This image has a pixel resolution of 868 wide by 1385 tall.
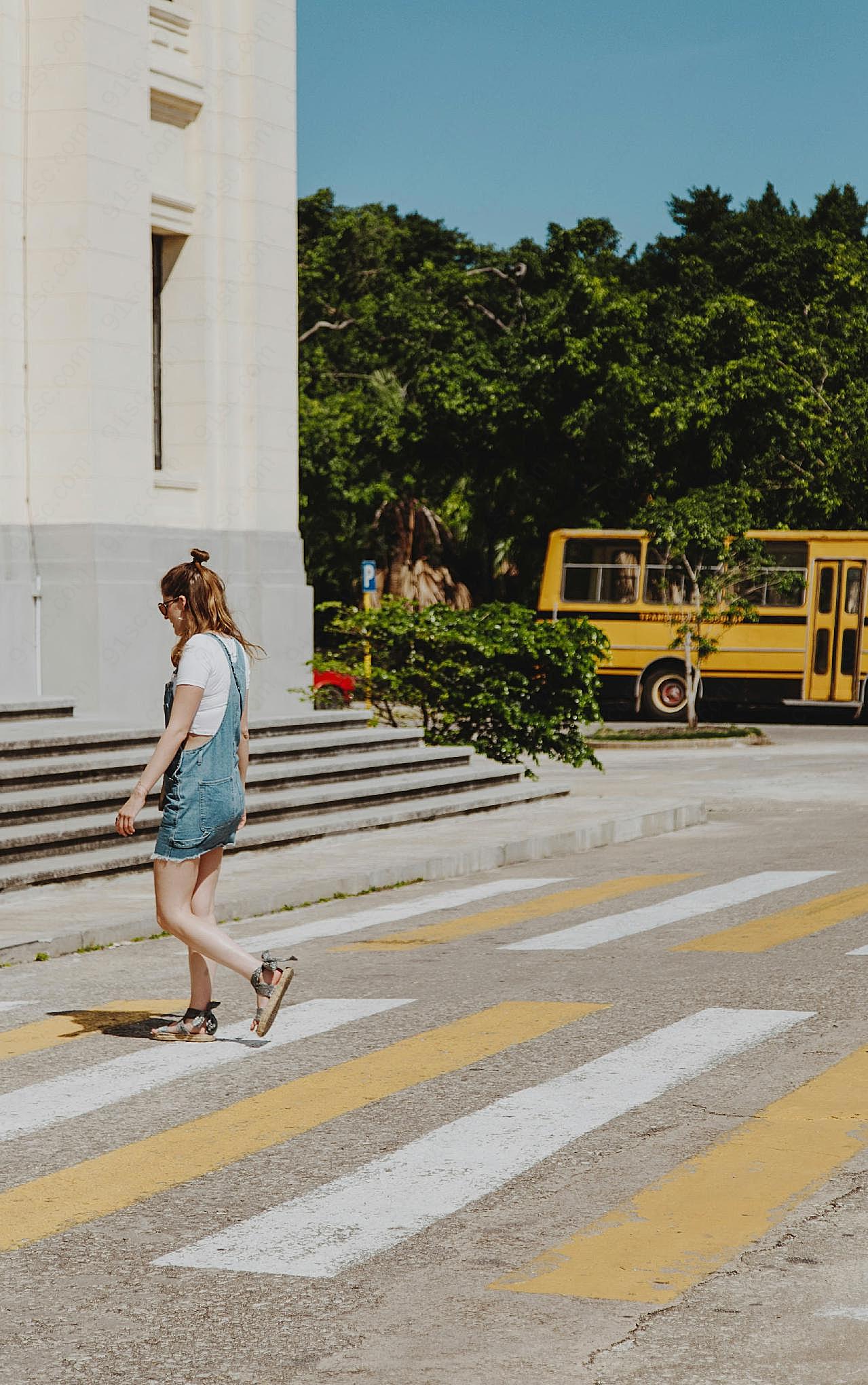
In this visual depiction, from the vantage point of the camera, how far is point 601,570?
1330 inches

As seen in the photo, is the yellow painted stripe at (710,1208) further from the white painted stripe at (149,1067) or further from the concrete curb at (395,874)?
A: the concrete curb at (395,874)

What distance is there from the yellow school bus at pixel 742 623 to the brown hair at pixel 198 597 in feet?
81.4

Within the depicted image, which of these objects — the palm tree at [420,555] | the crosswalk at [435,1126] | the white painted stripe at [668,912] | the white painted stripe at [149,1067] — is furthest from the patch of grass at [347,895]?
the palm tree at [420,555]

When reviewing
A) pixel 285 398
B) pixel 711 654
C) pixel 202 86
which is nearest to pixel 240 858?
pixel 285 398

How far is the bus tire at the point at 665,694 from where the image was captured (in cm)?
3353

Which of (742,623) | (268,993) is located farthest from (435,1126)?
(742,623)

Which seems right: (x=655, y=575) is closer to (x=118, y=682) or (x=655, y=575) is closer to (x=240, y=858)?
(x=118, y=682)

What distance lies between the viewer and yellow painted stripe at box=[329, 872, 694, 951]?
34.1 feet

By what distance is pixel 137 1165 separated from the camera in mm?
5758

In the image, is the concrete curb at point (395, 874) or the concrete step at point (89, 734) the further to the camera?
the concrete step at point (89, 734)

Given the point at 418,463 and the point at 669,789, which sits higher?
the point at 418,463

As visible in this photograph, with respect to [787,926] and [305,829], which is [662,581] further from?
[787,926]

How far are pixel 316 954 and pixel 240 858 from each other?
13.1 feet

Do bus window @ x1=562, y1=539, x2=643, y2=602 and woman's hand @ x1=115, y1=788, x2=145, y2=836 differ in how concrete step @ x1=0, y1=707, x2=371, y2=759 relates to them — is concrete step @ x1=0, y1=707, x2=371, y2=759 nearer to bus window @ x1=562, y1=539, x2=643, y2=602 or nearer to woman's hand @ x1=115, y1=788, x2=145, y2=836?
woman's hand @ x1=115, y1=788, x2=145, y2=836
